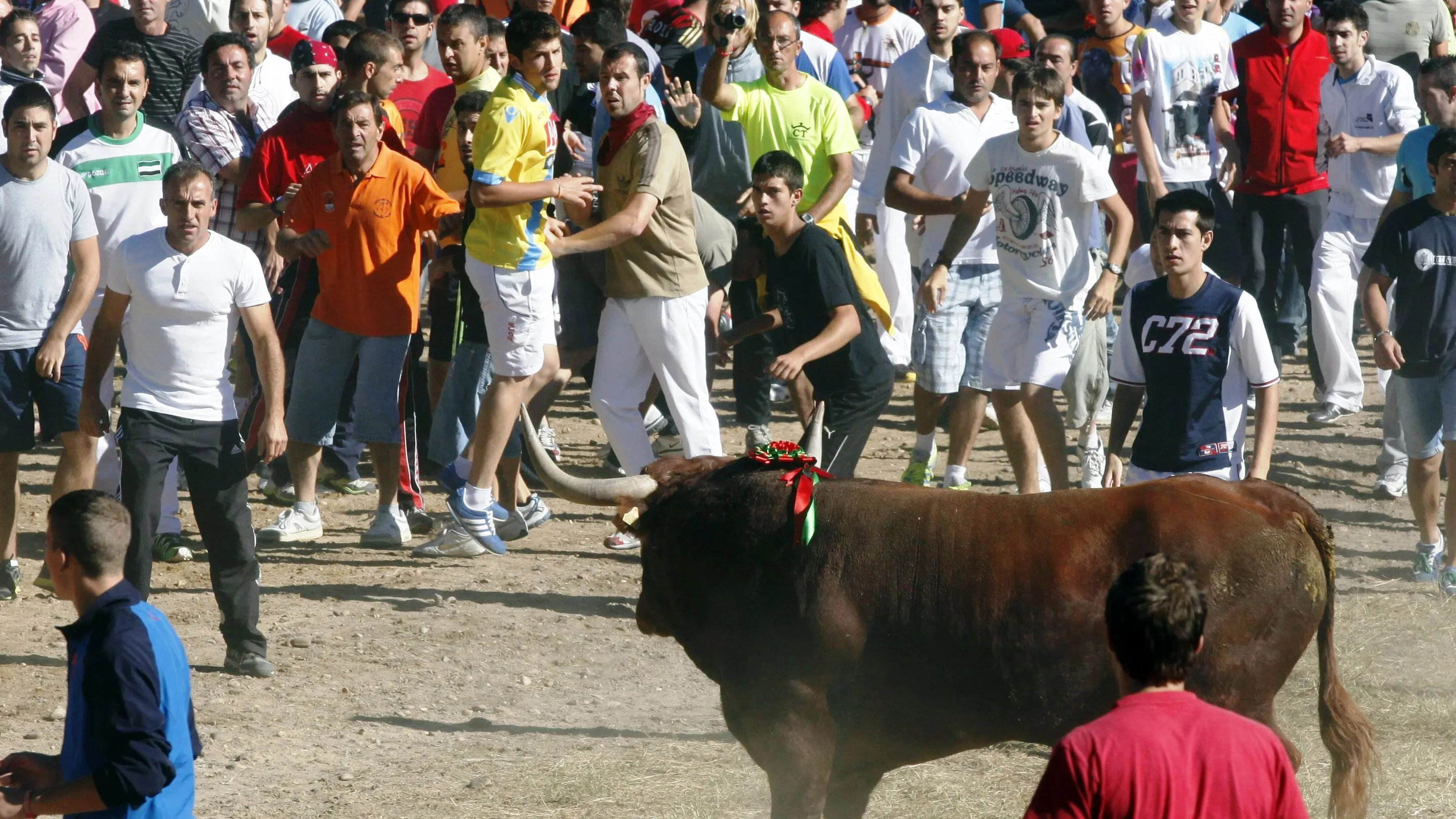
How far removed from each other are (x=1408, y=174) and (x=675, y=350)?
14.0 ft

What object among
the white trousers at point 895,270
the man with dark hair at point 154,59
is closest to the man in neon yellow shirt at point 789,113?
the white trousers at point 895,270

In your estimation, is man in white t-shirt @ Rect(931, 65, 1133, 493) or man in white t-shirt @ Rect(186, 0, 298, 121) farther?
man in white t-shirt @ Rect(186, 0, 298, 121)

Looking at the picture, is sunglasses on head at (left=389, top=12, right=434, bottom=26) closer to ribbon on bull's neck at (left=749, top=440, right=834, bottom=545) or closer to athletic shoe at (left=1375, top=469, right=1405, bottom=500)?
ribbon on bull's neck at (left=749, top=440, right=834, bottom=545)

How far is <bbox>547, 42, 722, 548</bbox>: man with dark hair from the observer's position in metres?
7.93

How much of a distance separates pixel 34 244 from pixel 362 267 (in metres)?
1.50

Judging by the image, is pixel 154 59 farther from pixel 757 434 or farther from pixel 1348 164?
pixel 1348 164

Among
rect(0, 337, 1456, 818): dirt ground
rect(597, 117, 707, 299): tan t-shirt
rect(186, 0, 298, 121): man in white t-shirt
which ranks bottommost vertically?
rect(0, 337, 1456, 818): dirt ground

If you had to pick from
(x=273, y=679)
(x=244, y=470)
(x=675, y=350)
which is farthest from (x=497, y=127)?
(x=273, y=679)

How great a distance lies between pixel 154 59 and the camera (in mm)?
10086

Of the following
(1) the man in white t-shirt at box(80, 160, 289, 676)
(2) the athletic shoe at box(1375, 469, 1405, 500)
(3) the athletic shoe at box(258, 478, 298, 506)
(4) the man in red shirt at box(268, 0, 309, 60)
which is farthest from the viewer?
(4) the man in red shirt at box(268, 0, 309, 60)

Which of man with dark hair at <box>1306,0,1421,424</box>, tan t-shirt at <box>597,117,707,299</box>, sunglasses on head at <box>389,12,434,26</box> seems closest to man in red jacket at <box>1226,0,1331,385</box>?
man with dark hair at <box>1306,0,1421,424</box>

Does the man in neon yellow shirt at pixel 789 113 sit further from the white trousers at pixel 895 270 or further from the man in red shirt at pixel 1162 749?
the man in red shirt at pixel 1162 749

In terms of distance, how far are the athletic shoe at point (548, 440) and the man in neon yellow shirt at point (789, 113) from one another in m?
1.92

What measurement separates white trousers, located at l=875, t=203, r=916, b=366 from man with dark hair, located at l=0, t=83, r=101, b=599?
16.4 ft
